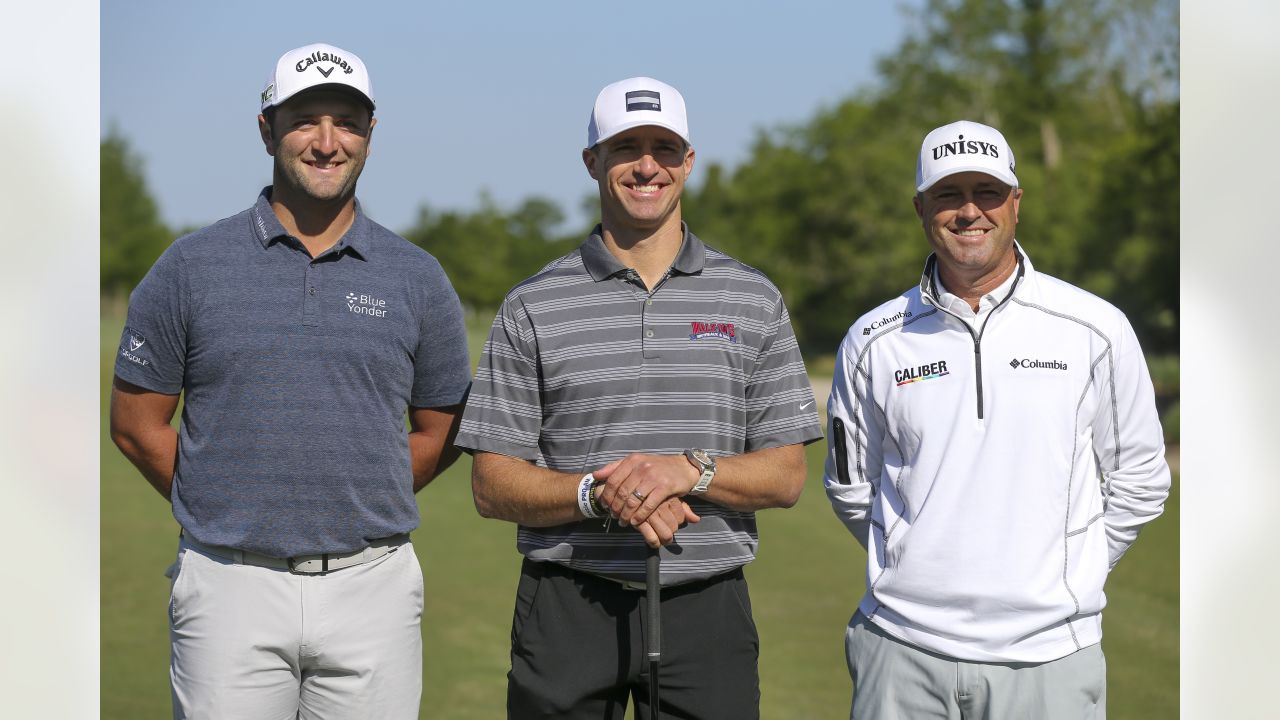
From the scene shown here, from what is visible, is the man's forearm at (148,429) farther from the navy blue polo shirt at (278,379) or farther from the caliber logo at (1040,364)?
the caliber logo at (1040,364)

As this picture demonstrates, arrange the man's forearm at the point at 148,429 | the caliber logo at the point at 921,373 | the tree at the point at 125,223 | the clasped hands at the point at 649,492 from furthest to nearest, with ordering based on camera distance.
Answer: the tree at the point at 125,223 → the man's forearm at the point at 148,429 → the caliber logo at the point at 921,373 → the clasped hands at the point at 649,492

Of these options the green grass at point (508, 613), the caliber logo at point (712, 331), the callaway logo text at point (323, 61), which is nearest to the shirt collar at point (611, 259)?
the caliber logo at point (712, 331)

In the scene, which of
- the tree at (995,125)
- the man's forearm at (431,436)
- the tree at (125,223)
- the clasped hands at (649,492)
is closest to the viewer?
the clasped hands at (649,492)

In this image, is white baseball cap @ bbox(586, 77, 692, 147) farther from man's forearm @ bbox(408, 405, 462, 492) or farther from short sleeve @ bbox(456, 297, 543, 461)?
man's forearm @ bbox(408, 405, 462, 492)

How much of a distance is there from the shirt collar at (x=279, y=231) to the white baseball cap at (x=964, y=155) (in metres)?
1.28

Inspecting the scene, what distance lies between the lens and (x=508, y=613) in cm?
1036

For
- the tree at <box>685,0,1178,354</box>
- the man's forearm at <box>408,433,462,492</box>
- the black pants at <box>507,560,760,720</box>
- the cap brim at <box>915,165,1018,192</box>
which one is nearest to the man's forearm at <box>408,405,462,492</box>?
the man's forearm at <box>408,433,462,492</box>

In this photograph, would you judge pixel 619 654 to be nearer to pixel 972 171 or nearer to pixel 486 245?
pixel 972 171

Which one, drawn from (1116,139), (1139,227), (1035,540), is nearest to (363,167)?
(1035,540)

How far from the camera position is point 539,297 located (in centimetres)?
291

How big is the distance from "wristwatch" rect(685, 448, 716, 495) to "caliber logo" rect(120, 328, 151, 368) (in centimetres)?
130

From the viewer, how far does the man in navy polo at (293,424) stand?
292cm

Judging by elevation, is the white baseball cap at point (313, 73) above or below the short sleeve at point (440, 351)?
above
